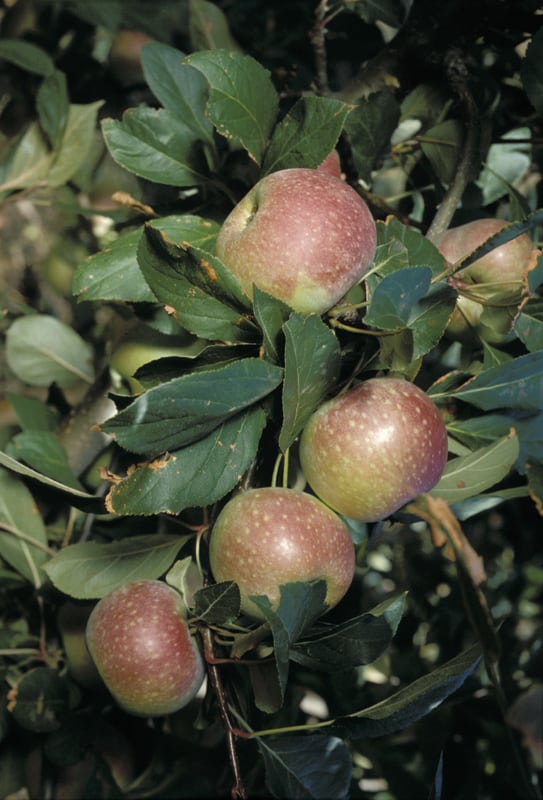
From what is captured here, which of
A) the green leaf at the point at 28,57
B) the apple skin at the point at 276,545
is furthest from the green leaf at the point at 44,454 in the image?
the green leaf at the point at 28,57

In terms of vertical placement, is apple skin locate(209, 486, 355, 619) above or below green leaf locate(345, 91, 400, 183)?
below

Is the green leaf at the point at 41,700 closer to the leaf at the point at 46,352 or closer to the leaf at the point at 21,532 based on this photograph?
the leaf at the point at 21,532

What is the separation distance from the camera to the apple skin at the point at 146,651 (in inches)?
23.3

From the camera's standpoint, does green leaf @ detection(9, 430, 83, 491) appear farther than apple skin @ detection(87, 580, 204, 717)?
Yes

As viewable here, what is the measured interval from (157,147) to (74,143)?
1.00 ft

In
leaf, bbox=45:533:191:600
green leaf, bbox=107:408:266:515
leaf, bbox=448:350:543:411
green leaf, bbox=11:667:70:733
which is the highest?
green leaf, bbox=107:408:266:515

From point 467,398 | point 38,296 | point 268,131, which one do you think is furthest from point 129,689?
point 38,296

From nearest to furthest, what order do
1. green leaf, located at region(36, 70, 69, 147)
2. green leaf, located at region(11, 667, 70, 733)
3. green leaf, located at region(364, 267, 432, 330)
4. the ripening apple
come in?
green leaf, located at region(364, 267, 432, 330) < the ripening apple < green leaf, located at region(11, 667, 70, 733) < green leaf, located at region(36, 70, 69, 147)

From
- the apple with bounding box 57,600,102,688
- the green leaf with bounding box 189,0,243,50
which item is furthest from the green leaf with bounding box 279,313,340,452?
the green leaf with bounding box 189,0,243,50

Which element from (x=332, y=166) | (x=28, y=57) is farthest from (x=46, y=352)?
(x=332, y=166)

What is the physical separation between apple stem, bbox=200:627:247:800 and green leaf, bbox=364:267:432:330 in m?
0.28

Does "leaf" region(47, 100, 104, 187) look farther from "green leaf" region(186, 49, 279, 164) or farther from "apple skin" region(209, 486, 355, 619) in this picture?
"apple skin" region(209, 486, 355, 619)

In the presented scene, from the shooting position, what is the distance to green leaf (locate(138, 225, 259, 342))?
51 cm

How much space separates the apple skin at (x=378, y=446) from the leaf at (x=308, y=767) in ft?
0.58
